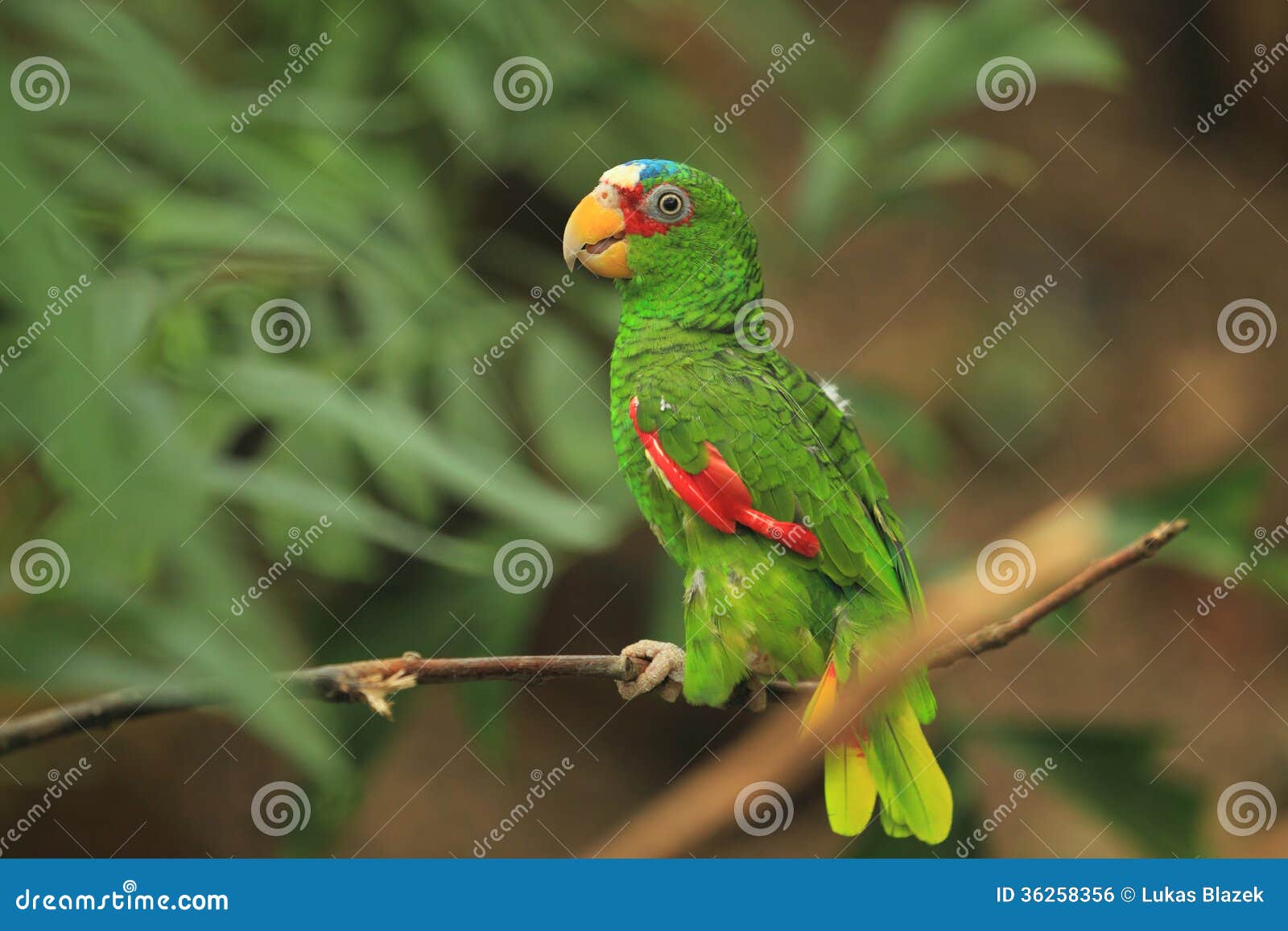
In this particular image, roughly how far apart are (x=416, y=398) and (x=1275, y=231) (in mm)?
1707

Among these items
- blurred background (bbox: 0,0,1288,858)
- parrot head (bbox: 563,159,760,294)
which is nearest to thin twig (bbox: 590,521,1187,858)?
blurred background (bbox: 0,0,1288,858)

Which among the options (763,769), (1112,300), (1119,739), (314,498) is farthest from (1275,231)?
(314,498)

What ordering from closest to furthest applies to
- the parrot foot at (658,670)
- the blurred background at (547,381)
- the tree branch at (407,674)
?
the tree branch at (407,674) < the parrot foot at (658,670) < the blurred background at (547,381)

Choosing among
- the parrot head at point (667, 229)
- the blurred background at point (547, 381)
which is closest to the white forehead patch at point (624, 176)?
the parrot head at point (667, 229)

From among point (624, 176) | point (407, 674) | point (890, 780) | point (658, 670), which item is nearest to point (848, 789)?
point (890, 780)

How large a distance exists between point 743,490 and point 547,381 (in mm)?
288

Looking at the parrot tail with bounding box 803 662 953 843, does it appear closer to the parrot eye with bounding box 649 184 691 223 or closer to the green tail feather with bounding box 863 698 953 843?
the green tail feather with bounding box 863 698 953 843

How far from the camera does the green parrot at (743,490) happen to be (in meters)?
0.64

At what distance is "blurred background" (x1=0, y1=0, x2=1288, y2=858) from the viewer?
0.72 m

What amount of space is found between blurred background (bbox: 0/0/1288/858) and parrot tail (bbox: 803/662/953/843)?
14cm

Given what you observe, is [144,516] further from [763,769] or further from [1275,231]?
[1275,231]

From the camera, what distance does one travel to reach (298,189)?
94 centimetres

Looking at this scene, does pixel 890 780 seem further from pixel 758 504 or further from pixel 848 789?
pixel 758 504

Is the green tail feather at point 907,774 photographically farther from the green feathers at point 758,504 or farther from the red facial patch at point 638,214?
the red facial patch at point 638,214
